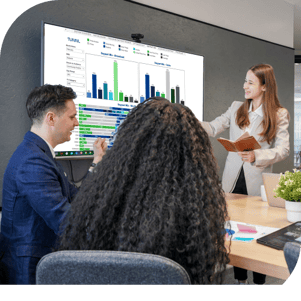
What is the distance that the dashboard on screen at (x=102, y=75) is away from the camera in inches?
88.7

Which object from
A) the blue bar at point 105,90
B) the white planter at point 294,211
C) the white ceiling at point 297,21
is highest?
the white ceiling at point 297,21

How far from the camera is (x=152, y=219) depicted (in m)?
0.73

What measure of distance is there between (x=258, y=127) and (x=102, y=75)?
1320mm

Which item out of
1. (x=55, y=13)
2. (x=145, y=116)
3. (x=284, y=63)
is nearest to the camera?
(x=145, y=116)

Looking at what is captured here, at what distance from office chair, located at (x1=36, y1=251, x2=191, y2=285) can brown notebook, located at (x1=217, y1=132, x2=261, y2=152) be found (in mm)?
1540

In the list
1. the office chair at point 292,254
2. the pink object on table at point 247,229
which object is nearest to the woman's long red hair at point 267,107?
the pink object on table at point 247,229

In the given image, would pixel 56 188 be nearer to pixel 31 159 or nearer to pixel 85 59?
pixel 31 159

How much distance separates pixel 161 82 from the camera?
2857mm

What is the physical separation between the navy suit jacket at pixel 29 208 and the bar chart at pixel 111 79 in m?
1.16

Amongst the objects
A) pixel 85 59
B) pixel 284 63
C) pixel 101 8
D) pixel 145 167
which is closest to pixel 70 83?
pixel 85 59

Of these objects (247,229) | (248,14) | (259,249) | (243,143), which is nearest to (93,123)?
(243,143)

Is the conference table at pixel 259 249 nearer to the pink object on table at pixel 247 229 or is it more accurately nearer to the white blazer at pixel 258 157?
the pink object on table at pixel 247 229

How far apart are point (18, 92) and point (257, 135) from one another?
184 cm

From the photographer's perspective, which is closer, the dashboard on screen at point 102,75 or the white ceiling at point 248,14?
the dashboard on screen at point 102,75
